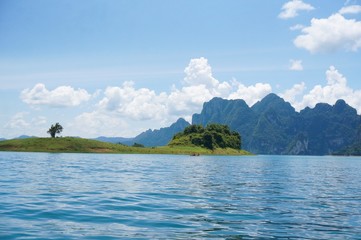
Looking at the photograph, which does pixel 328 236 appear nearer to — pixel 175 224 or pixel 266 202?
pixel 175 224

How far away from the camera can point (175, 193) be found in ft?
117

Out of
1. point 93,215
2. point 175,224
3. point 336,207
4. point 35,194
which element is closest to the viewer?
point 175,224

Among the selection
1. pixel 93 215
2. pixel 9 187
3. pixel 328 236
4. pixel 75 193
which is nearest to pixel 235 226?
pixel 328 236

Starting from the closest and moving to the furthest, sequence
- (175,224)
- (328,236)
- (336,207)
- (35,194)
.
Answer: (328,236) → (175,224) → (336,207) → (35,194)

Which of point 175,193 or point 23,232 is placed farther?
point 175,193

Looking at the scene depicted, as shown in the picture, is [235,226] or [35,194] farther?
[35,194]

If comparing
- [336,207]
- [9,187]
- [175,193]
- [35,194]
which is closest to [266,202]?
[336,207]

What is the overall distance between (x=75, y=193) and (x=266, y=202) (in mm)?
17048

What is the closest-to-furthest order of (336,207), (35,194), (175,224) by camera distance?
(175,224) → (336,207) → (35,194)

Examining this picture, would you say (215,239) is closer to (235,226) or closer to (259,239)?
(259,239)

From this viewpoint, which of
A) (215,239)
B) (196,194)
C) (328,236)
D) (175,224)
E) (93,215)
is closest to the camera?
(215,239)

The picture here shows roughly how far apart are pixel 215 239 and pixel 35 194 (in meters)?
20.0

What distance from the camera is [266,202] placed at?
3141cm

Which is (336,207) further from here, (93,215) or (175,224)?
(93,215)
